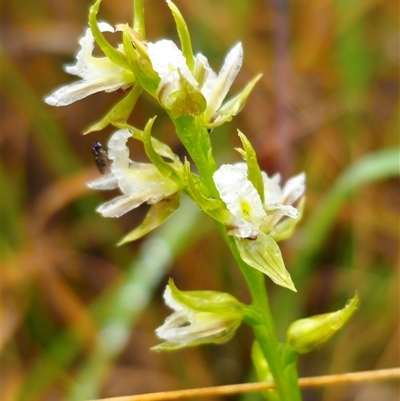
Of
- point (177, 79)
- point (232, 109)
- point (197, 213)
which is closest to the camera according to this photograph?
point (177, 79)

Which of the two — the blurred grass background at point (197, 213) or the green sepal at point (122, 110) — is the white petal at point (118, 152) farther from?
the blurred grass background at point (197, 213)

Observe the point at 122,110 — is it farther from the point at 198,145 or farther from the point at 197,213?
the point at 197,213

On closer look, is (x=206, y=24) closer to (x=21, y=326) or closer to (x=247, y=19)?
(x=247, y=19)

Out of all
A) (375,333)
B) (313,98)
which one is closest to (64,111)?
(313,98)

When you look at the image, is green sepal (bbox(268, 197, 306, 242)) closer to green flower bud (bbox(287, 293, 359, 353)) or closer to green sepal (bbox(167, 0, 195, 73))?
green flower bud (bbox(287, 293, 359, 353))

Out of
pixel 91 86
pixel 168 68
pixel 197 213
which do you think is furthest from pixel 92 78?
pixel 197 213

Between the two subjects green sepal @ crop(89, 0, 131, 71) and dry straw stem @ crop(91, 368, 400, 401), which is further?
dry straw stem @ crop(91, 368, 400, 401)

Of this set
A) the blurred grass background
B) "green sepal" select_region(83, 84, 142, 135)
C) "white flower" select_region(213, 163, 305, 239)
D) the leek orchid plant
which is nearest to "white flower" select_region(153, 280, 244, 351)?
the leek orchid plant
